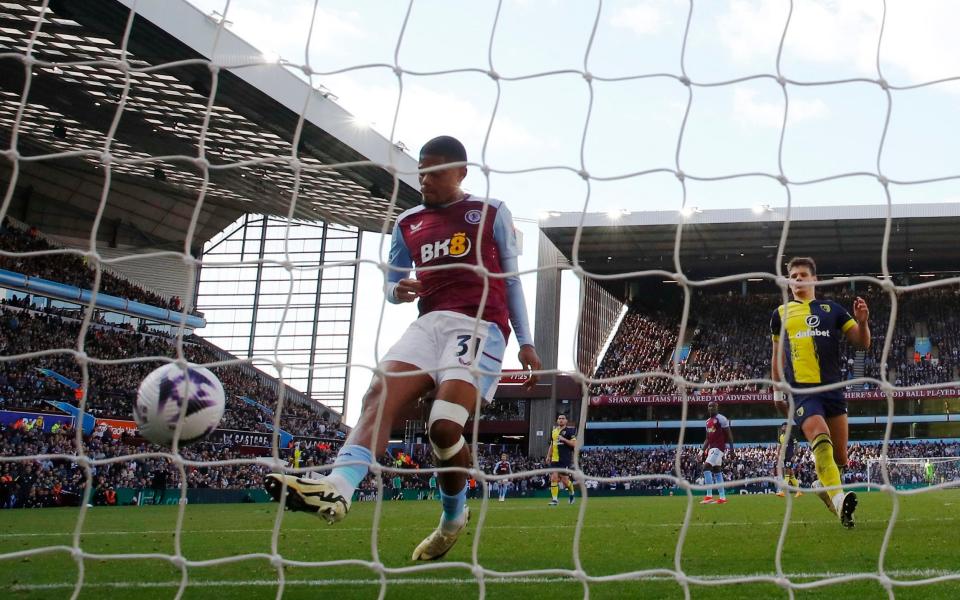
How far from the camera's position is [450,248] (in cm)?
447

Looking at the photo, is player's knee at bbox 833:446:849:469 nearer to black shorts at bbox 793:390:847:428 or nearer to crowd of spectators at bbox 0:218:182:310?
black shorts at bbox 793:390:847:428

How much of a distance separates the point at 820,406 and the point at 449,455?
123 inches

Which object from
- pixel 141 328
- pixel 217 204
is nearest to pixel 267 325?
pixel 217 204

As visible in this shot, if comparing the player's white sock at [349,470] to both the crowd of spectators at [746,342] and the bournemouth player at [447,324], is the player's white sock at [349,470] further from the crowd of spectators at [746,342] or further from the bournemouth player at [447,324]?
the crowd of spectators at [746,342]

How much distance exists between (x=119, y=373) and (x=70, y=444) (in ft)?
26.6

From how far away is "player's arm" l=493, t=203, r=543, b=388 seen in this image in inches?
175

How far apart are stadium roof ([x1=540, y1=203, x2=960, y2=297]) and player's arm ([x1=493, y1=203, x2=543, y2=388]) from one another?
2845 cm

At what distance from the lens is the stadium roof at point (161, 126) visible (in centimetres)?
1959

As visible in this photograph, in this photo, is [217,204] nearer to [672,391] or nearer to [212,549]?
[672,391]

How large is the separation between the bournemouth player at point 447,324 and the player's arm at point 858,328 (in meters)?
1.93

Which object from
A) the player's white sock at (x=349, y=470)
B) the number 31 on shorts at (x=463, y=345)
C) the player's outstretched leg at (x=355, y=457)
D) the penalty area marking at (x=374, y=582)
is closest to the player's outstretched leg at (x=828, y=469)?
the penalty area marking at (x=374, y=582)

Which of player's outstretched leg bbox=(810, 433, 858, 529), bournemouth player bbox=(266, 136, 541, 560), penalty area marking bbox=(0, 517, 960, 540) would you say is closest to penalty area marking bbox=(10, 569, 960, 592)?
bournemouth player bbox=(266, 136, 541, 560)

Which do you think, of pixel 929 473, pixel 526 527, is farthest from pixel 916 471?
pixel 526 527

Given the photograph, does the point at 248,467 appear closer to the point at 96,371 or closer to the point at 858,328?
the point at 96,371
